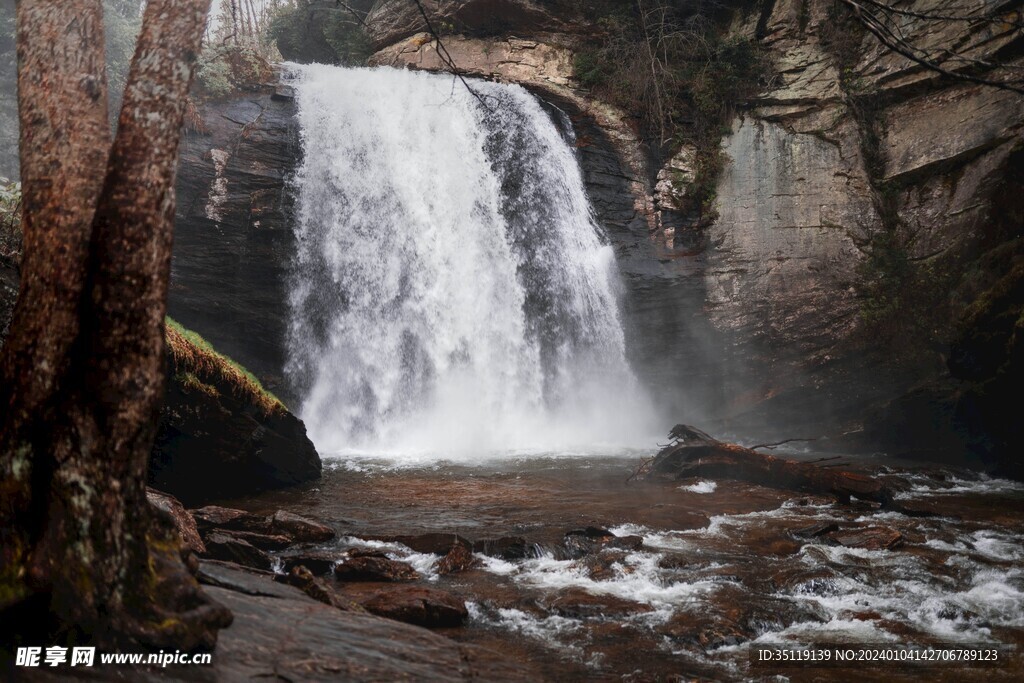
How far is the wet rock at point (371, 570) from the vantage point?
542 cm

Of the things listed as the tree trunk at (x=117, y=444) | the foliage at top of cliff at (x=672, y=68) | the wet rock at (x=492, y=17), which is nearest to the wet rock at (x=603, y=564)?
the tree trunk at (x=117, y=444)

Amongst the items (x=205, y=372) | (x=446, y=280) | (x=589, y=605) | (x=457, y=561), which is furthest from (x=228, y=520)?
(x=446, y=280)

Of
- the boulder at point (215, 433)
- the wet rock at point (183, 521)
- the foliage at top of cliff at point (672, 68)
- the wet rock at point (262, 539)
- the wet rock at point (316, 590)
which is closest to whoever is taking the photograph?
the wet rock at point (316, 590)

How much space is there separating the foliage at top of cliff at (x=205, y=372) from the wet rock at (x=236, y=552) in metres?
2.75

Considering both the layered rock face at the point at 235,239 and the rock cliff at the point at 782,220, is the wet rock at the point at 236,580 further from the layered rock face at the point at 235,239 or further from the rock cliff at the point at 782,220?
the rock cliff at the point at 782,220

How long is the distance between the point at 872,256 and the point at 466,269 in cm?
975

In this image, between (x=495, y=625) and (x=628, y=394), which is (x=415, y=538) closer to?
(x=495, y=625)

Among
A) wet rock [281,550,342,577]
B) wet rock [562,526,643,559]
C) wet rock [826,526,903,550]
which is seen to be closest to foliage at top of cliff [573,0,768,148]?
wet rock [826,526,903,550]

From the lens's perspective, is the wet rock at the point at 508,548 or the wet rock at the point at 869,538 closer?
the wet rock at the point at 508,548

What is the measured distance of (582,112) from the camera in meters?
18.0

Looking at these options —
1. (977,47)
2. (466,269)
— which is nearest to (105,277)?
(466,269)

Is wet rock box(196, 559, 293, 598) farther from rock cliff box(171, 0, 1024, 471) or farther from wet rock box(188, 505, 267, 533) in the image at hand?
rock cliff box(171, 0, 1024, 471)

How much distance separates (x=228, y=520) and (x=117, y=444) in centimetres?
430

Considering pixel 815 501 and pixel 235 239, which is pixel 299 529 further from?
pixel 235 239
